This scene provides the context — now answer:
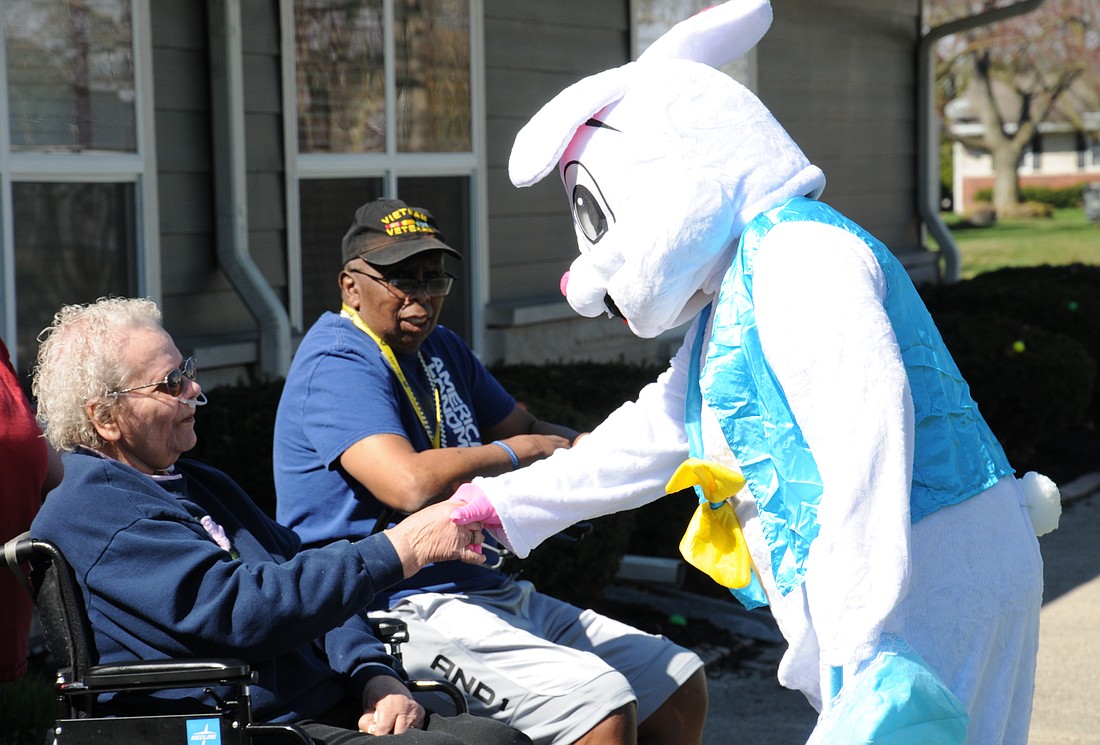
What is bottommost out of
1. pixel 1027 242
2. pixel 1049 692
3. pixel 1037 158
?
pixel 1049 692

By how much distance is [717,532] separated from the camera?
2.65m

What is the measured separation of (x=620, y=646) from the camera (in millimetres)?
3455

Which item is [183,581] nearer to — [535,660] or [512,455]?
[535,660]

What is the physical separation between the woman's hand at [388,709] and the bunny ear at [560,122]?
3.68 feet

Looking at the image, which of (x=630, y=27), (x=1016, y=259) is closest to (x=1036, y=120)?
(x=1016, y=259)

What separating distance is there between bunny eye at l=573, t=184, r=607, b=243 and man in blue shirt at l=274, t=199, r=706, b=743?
796 mm

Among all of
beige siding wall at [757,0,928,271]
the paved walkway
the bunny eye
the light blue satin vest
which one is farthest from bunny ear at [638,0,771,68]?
beige siding wall at [757,0,928,271]

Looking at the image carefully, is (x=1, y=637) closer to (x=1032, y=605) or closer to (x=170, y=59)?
(x=1032, y=605)

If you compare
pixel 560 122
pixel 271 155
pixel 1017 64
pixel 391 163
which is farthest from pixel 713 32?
pixel 1017 64

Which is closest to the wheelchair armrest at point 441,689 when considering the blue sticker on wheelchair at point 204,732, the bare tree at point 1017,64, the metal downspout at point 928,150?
the blue sticker on wheelchair at point 204,732

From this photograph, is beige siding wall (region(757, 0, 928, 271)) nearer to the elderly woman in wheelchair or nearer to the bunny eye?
the bunny eye

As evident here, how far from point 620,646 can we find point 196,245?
10.4ft

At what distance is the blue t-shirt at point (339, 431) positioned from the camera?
3.40 metres

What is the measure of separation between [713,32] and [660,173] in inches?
16.9
